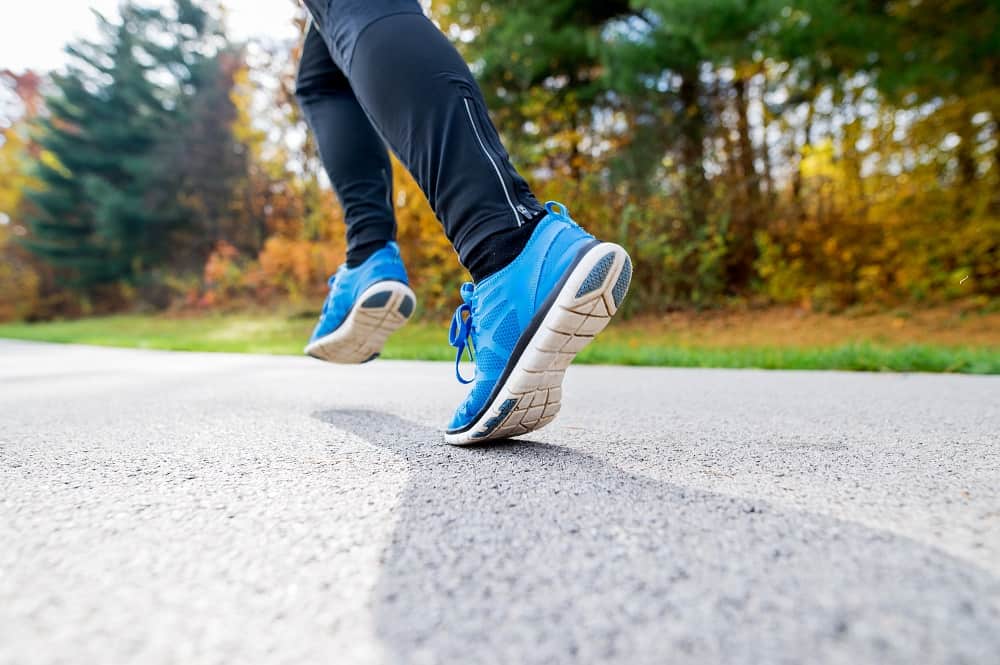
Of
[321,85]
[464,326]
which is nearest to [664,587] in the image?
[464,326]

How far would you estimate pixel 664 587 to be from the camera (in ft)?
1.53

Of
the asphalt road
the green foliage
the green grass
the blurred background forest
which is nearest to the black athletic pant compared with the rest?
the asphalt road

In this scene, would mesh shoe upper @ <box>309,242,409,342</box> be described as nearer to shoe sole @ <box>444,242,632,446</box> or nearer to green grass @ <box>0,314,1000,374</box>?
shoe sole @ <box>444,242,632,446</box>

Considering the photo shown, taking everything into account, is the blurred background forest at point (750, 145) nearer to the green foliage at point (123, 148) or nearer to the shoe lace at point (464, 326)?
the shoe lace at point (464, 326)

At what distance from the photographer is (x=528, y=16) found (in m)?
7.21

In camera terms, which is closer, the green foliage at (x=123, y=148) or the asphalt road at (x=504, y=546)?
the asphalt road at (x=504, y=546)

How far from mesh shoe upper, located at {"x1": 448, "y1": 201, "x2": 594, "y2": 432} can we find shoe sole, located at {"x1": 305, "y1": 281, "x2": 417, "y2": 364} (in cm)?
46

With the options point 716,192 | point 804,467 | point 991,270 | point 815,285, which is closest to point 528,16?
point 716,192

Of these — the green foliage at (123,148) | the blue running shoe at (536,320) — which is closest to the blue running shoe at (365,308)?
the blue running shoe at (536,320)

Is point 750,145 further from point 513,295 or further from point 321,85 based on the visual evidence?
point 513,295

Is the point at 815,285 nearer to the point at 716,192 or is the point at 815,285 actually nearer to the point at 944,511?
the point at 716,192

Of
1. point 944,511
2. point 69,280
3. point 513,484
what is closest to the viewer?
point 944,511

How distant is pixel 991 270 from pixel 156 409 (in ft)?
25.0

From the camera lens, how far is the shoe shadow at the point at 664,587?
391mm
